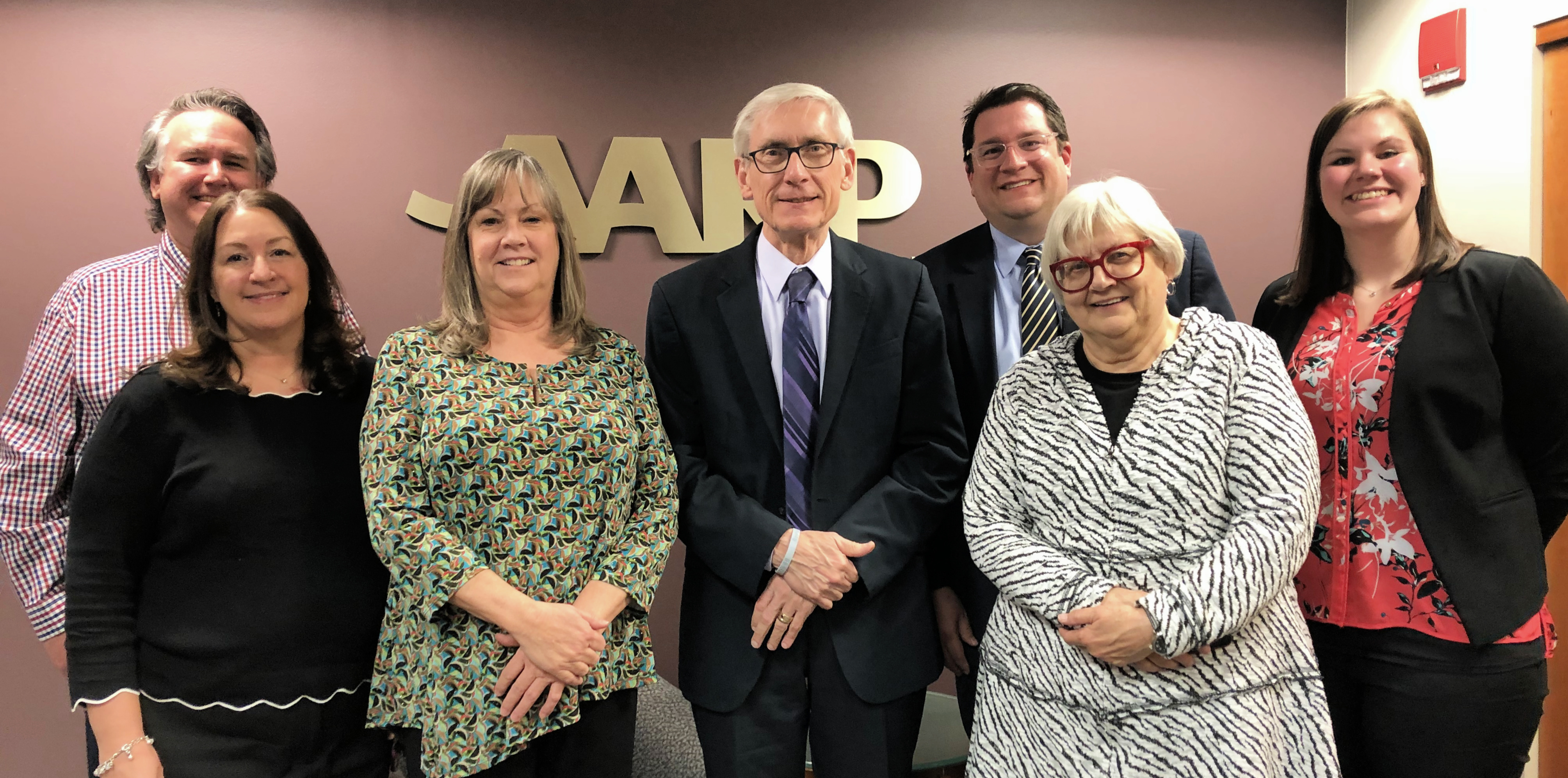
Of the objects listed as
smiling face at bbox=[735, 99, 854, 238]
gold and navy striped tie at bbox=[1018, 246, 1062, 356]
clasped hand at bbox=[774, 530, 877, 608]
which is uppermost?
smiling face at bbox=[735, 99, 854, 238]

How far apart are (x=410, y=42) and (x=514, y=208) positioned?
6.52 feet

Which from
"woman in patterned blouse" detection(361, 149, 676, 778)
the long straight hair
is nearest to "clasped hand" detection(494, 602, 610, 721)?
"woman in patterned blouse" detection(361, 149, 676, 778)

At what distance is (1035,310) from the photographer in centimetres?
218

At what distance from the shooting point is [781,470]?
1.95 meters

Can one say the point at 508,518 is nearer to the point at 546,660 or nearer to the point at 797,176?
the point at 546,660

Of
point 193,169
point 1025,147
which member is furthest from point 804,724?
point 193,169

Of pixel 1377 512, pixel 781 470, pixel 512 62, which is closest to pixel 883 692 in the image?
pixel 781 470

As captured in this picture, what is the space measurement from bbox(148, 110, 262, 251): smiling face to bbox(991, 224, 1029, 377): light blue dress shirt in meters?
1.85

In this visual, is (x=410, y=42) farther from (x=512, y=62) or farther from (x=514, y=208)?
(x=514, y=208)

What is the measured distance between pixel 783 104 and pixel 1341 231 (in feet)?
4.38

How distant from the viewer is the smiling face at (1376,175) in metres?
1.94

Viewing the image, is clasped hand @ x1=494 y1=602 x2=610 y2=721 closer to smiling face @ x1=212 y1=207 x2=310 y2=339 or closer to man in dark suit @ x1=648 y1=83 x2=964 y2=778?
man in dark suit @ x1=648 y1=83 x2=964 y2=778

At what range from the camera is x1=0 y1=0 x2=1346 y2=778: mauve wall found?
3.19 metres

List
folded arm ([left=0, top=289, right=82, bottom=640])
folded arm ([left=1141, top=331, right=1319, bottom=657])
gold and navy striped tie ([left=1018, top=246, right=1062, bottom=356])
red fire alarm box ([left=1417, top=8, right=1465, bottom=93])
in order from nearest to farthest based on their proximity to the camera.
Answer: folded arm ([left=1141, top=331, right=1319, bottom=657]) < folded arm ([left=0, top=289, right=82, bottom=640]) < gold and navy striped tie ([left=1018, top=246, right=1062, bottom=356]) < red fire alarm box ([left=1417, top=8, right=1465, bottom=93])
